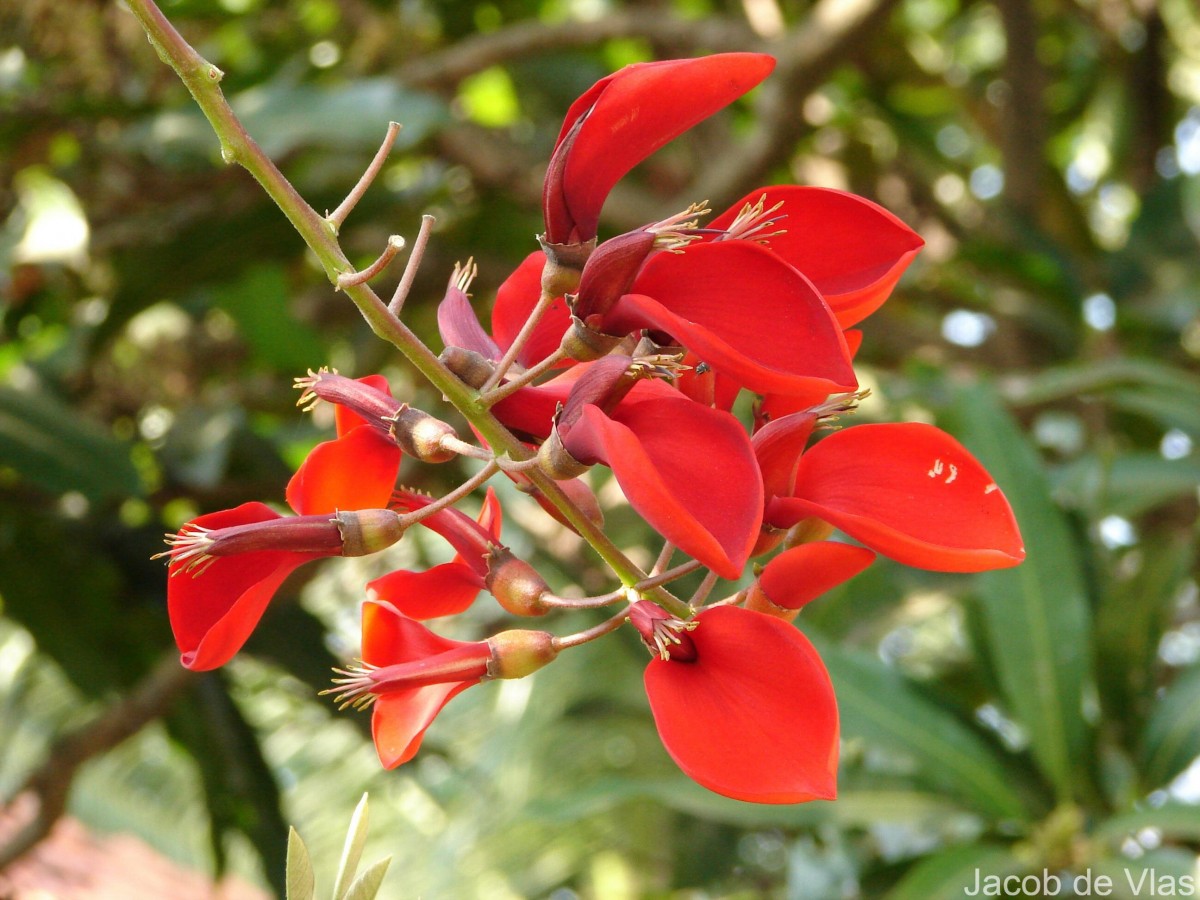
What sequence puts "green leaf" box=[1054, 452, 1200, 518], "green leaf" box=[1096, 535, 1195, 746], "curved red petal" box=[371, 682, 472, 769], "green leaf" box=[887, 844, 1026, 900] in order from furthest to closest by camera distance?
"green leaf" box=[1054, 452, 1200, 518] → "green leaf" box=[1096, 535, 1195, 746] → "green leaf" box=[887, 844, 1026, 900] → "curved red petal" box=[371, 682, 472, 769]

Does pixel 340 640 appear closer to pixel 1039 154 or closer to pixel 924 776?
pixel 924 776

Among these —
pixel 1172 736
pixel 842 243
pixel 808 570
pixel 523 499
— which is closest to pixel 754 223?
pixel 842 243

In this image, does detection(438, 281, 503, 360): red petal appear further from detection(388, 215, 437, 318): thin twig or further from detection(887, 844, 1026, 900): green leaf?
detection(887, 844, 1026, 900): green leaf

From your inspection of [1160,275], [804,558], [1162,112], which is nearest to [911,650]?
[1160,275]

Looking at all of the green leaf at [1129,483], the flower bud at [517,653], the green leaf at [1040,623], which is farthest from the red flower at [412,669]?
the green leaf at [1129,483]

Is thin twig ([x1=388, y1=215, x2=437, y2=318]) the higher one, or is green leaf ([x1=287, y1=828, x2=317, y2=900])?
thin twig ([x1=388, y1=215, x2=437, y2=318])

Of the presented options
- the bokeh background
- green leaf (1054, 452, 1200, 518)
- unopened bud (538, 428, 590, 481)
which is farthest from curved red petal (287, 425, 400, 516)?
green leaf (1054, 452, 1200, 518)

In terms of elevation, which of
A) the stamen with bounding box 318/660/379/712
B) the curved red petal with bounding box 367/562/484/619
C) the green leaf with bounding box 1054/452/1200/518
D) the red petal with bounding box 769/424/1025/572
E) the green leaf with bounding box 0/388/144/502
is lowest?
the green leaf with bounding box 1054/452/1200/518
